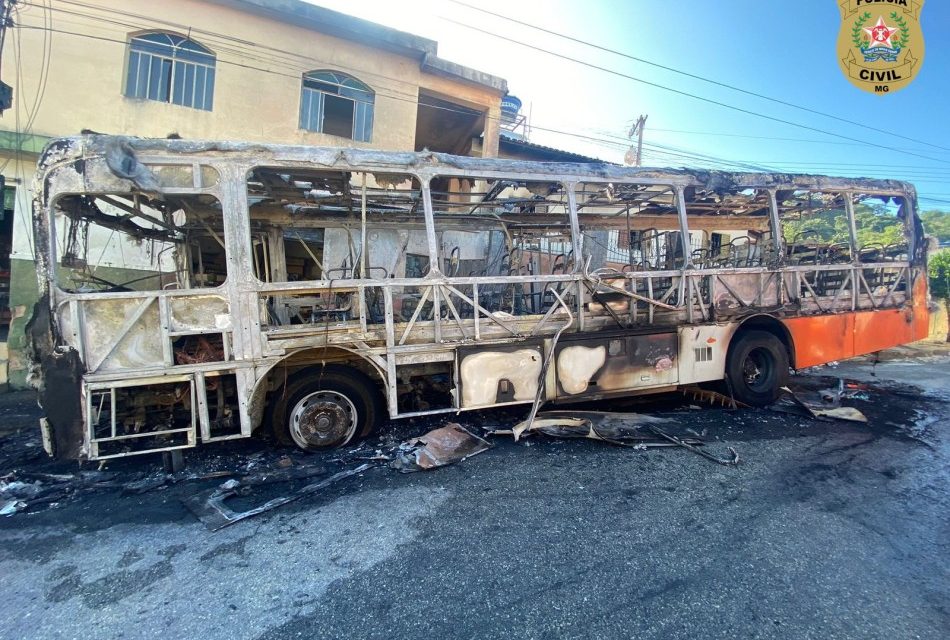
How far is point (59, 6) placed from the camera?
7922mm

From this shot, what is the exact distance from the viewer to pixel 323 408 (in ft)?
13.9

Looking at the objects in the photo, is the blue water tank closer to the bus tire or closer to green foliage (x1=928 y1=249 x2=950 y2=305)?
green foliage (x1=928 y1=249 x2=950 y2=305)

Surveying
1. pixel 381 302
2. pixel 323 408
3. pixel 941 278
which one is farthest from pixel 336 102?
pixel 941 278

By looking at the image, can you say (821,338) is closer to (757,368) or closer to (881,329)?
(757,368)

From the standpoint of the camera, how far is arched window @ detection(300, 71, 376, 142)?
9602 millimetres

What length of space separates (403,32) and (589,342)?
9034mm

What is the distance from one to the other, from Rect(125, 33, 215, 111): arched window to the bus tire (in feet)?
25.7

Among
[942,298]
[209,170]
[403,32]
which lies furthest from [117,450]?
[942,298]

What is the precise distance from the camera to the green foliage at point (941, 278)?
1159cm

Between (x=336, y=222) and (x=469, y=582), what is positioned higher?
(x=336, y=222)

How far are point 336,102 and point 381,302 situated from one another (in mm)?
7077

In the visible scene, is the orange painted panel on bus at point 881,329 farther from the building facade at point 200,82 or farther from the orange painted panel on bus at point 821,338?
the building facade at point 200,82

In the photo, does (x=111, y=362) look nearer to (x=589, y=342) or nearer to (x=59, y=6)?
(x=589, y=342)

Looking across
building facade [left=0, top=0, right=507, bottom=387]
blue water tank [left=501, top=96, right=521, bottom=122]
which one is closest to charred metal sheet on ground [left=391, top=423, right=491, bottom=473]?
building facade [left=0, top=0, right=507, bottom=387]
